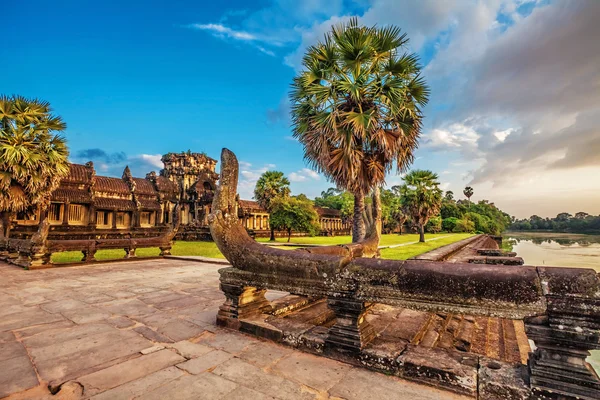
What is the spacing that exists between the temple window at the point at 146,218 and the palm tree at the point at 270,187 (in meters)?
11.9

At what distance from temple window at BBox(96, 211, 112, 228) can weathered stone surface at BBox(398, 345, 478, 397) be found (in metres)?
34.2

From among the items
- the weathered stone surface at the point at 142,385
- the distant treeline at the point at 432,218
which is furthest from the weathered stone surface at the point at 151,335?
the distant treeline at the point at 432,218

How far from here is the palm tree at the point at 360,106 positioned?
10.4 metres

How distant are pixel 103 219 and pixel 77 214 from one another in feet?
9.06

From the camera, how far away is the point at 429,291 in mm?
2656

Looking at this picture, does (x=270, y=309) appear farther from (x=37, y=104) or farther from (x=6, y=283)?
A: (x=37, y=104)

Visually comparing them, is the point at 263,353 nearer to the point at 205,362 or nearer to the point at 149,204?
the point at 205,362

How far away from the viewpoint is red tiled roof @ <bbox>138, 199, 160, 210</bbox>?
33.3 metres

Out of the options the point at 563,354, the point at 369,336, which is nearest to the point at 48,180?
the point at 369,336

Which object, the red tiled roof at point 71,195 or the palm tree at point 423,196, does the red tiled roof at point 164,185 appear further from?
the palm tree at point 423,196

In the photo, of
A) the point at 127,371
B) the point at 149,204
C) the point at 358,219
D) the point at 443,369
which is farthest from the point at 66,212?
the point at 443,369

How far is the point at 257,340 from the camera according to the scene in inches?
138

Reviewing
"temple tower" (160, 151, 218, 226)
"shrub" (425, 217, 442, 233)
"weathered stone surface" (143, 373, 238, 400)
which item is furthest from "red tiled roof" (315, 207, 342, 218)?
"weathered stone surface" (143, 373, 238, 400)

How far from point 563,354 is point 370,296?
1400mm
